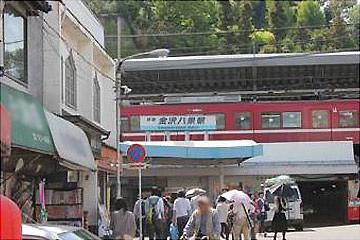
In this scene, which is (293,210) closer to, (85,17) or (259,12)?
(85,17)

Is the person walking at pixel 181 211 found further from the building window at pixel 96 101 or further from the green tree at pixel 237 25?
the green tree at pixel 237 25

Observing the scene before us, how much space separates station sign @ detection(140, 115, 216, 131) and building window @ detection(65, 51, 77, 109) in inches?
743

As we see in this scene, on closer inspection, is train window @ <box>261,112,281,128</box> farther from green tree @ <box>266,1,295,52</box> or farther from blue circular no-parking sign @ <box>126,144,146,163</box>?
green tree @ <box>266,1,295,52</box>

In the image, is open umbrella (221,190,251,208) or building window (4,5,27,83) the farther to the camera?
open umbrella (221,190,251,208)

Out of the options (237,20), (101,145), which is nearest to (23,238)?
(101,145)

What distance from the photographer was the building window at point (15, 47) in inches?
656

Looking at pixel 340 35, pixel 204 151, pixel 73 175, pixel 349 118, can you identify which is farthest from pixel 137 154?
pixel 340 35

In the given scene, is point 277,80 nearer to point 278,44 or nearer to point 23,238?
point 278,44

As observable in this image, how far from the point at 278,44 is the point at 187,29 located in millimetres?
9573

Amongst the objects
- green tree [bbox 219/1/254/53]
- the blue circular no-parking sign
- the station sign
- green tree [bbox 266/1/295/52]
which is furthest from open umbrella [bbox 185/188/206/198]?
green tree [bbox 266/1/295/52]

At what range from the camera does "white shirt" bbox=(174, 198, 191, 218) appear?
22.1 m

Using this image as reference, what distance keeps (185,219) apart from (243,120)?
2184cm

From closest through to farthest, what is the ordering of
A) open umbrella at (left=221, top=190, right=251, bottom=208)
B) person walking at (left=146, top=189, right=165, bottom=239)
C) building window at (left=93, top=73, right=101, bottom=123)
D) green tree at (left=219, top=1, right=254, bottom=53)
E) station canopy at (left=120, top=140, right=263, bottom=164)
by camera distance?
open umbrella at (left=221, top=190, right=251, bottom=208) < person walking at (left=146, top=189, right=165, bottom=239) < building window at (left=93, top=73, right=101, bottom=123) < station canopy at (left=120, top=140, right=263, bottom=164) < green tree at (left=219, top=1, right=254, bottom=53)

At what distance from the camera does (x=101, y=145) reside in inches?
1001
